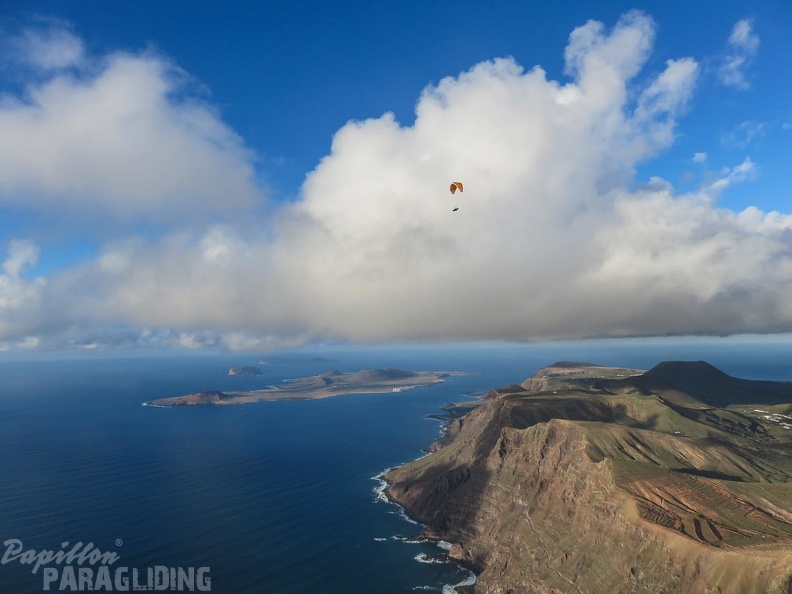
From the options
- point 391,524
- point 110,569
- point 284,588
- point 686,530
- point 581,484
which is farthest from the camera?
point 391,524

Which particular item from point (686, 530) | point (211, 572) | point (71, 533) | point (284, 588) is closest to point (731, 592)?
point (686, 530)

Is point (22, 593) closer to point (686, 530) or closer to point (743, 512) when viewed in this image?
point (686, 530)

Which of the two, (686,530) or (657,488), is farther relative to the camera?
(657,488)

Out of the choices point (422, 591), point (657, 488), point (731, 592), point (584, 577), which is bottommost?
point (422, 591)

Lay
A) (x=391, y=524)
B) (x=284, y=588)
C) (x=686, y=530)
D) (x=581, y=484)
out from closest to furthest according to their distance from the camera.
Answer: (x=686, y=530) → (x=284, y=588) → (x=581, y=484) → (x=391, y=524)

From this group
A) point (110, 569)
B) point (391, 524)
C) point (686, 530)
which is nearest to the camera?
point (686, 530)

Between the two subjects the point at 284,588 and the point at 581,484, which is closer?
the point at 284,588

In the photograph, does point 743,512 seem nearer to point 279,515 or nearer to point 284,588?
point 284,588

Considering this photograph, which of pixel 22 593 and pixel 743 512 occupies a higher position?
pixel 743 512

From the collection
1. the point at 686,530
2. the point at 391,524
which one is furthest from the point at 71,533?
the point at 686,530
